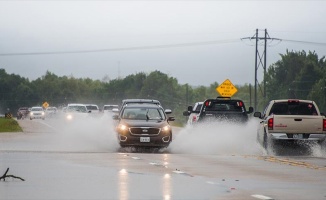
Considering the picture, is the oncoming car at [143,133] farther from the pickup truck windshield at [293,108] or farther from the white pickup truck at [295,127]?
the white pickup truck at [295,127]

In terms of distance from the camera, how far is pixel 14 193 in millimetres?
16531

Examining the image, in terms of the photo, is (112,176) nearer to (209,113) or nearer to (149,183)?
(149,183)

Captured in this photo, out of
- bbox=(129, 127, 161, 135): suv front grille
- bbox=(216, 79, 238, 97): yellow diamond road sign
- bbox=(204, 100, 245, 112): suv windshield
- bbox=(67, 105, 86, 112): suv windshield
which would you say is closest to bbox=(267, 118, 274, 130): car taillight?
bbox=(129, 127, 161, 135): suv front grille

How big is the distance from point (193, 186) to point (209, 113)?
64.0 feet

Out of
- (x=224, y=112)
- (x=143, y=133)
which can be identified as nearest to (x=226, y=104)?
(x=224, y=112)

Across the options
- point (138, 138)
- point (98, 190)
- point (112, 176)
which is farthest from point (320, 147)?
point (98, 190)

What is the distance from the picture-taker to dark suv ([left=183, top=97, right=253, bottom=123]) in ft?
123

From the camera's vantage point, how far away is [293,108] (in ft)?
110

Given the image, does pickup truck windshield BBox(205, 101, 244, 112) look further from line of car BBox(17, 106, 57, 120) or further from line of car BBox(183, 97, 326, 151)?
line of car BBox(17, 106, 57, 120)

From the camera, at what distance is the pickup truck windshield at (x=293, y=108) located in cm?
3300

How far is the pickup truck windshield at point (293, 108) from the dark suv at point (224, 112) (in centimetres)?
391

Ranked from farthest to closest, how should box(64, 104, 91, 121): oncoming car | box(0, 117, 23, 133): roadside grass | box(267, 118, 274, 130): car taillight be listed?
box(64, 104, 91, 121): oncoming car → box(0, 117, 23, 133): roadside grass → box(267, 118, 274, 130): car taillight

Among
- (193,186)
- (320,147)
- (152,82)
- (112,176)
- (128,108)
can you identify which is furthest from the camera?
(152,82)

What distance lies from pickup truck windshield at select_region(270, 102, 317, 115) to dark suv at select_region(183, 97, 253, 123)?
391 cm
